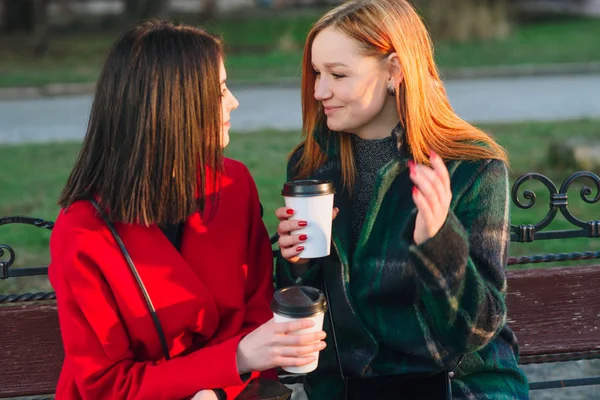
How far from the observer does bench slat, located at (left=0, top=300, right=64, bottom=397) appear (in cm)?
297

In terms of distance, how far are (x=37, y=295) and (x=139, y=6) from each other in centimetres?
2481

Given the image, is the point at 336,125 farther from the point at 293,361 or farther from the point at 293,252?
the point at 293,361

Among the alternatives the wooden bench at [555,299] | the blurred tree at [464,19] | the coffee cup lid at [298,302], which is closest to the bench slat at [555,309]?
the wooden bench at [555,299]

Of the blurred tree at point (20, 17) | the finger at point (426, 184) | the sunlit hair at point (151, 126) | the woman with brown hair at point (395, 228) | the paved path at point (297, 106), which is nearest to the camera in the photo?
the finger at point (426, 184)

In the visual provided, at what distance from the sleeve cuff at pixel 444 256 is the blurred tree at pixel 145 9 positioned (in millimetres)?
21496

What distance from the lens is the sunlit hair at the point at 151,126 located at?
2396 millimetres

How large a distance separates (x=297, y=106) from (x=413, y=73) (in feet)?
36.4

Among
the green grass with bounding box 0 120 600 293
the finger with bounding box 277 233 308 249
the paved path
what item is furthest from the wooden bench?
the paved path

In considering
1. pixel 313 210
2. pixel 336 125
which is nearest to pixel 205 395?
pixel 313 210

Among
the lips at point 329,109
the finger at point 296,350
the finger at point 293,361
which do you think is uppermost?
the lips at point 329,109

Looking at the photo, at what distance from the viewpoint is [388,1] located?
8.61 feet

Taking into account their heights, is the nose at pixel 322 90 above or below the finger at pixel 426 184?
above

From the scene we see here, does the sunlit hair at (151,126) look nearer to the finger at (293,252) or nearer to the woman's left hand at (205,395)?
the finger at (293,252)

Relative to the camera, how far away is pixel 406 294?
2.57 m
